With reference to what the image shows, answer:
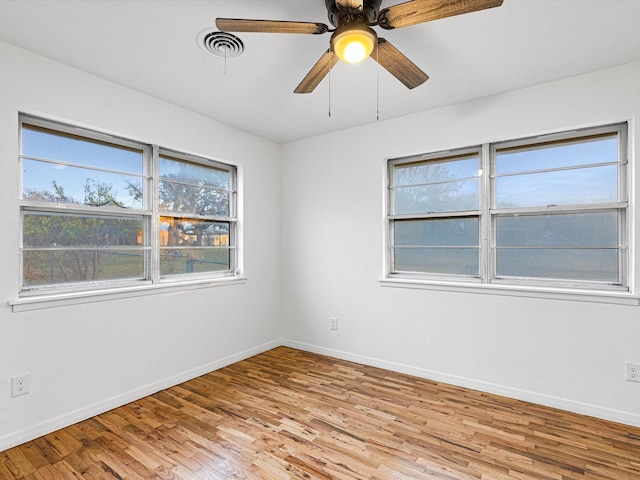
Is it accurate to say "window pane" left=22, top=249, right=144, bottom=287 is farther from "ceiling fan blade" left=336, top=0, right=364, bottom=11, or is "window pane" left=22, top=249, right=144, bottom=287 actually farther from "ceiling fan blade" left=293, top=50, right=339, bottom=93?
"ceiling fan blade" left=336, top=0, right=364, bottom=11

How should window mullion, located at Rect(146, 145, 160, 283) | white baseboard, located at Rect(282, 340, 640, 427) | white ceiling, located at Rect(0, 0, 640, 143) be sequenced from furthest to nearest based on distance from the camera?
window mullion, located at Rect(146, 145, 160, 283), white baseboard, located at Rect(282, 340, 640, 427), white ceiling, located at Rect(0, 0, 640, 143)

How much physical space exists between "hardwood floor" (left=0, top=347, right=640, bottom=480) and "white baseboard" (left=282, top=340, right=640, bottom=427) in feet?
0.23

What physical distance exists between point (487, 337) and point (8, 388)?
138 inches

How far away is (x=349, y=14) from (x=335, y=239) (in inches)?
98.4

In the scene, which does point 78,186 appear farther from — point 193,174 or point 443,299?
point 443,299

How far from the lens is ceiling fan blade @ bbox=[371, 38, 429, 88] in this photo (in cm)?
180

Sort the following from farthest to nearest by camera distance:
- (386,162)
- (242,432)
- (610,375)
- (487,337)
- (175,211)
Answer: (386,162)
(175,211)
(487,337)
(610,375)
(242,432)

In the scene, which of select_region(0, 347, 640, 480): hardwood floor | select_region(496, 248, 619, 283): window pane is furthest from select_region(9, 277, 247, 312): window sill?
select_region(496, 248, 619, 283): window pane

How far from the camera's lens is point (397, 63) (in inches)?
76.6

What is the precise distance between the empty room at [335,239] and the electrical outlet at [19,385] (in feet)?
0.08

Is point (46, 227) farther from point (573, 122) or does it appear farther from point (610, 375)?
point (610, 375)

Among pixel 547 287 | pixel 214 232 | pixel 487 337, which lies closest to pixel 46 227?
pixel 214 232

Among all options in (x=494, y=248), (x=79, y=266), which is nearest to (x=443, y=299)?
(x=494, y=248)

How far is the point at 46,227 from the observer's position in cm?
247
